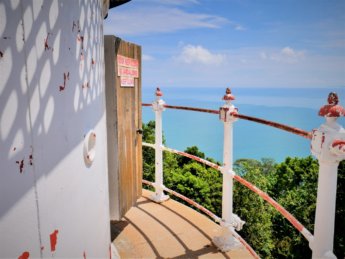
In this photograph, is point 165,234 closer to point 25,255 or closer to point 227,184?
point 227,184

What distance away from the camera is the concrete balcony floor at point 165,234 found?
9.25 ft

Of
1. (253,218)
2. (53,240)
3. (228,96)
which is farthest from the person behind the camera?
(253,218)

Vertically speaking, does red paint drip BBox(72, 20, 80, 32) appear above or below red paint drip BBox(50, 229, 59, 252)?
above

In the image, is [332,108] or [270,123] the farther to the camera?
[270,123]

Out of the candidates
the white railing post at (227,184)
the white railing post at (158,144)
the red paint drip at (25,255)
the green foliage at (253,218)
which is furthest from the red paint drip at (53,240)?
the green foliage at (253,218)

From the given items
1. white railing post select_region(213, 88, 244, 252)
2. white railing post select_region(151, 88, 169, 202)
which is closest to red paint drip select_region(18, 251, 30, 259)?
white railing post select_region(213, 88, 244, 252)

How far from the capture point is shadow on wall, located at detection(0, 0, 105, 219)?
0.90 m

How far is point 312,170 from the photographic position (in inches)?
1075

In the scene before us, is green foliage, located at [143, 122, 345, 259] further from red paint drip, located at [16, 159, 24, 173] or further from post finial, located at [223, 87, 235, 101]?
red paint drip, located at [16, 159, 24, 173]

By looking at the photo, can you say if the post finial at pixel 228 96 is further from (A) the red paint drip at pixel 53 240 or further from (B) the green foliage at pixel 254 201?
(B) the green foliage at pixel 254 201

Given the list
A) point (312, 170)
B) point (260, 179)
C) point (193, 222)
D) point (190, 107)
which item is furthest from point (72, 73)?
point (312, 170)

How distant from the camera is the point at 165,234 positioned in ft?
10.5

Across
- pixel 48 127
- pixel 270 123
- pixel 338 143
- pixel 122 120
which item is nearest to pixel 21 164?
pixel 48 127

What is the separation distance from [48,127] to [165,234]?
2442 millimetres
